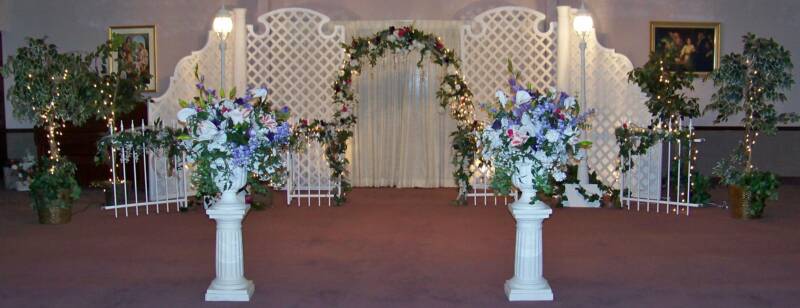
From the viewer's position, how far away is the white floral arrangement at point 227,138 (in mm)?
3992

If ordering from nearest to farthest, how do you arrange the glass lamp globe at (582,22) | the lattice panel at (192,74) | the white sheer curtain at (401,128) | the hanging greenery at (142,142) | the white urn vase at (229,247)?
the white urn vase at (229,247) < the hanging greenery at (142,142) < the glass lamp globe at (582,22) < the lattice panel at (192,74) < the white sheer curtain at (401,128)

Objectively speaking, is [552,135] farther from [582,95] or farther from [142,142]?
[142,142]

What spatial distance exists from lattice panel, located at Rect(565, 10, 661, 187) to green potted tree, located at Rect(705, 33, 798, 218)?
3.69 ft

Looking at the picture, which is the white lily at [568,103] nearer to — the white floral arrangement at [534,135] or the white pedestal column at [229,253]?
the white floral arrangement at [534,135]

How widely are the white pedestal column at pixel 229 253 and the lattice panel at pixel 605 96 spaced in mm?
4850

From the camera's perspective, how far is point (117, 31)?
9.66m

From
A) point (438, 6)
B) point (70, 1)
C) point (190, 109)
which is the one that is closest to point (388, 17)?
point (438, 6)

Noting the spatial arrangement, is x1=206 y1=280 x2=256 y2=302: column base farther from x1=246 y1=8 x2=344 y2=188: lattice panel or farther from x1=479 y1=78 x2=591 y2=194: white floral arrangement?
x1=246 y1=8 x2=344 y2=188: lattice panel

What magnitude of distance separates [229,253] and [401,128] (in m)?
5.01

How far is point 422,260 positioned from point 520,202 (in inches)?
46.9

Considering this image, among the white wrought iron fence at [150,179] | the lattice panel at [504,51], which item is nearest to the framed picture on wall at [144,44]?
the white wrought iron fence at [150,179]

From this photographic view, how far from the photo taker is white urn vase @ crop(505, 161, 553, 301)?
4.11 m

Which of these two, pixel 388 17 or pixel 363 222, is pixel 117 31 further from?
pixel 363 222

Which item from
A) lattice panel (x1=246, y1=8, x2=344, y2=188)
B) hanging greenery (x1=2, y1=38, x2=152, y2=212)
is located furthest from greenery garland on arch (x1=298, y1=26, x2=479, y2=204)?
hanging greenery (x1=2, y1=38, x2=152, y2=212)
